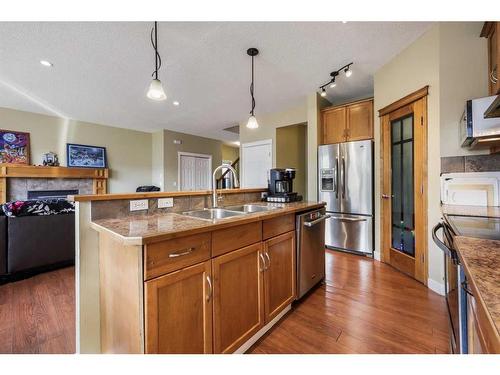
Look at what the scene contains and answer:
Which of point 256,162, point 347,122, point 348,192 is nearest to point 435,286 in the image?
point 348,192

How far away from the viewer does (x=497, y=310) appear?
1.51ft

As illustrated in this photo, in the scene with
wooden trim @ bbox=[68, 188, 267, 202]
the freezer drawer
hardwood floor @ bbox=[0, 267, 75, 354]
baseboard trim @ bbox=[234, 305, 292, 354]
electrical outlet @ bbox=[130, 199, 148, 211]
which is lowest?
hardwood floor @ bbox=[0, 267, 75, 354]

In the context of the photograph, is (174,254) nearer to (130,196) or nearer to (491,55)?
(130,196)

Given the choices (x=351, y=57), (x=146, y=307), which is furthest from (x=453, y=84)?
(x=146, y=307)

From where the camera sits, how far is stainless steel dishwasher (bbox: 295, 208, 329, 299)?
6.29ft

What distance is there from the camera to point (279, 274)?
1708 mm

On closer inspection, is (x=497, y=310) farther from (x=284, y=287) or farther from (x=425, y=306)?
(x=425, y=306)

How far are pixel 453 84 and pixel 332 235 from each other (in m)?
2.34

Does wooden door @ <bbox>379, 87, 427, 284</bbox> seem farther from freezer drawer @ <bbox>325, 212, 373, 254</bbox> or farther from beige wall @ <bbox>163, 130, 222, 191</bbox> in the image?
beige wall @ <bbox>163, 130, 222, 191</bbox>

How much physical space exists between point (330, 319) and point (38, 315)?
242 cm

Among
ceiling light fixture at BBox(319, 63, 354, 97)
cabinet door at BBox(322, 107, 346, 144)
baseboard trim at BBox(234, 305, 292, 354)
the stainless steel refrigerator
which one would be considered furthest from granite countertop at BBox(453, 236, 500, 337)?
cabinet door at BBox(322, 107, 346, 144)

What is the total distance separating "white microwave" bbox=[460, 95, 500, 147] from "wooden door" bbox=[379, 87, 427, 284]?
64 centimetres

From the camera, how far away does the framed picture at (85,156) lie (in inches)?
205

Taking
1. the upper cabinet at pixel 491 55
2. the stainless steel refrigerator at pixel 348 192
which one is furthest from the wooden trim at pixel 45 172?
the upper cabinet at pixel 491 55
